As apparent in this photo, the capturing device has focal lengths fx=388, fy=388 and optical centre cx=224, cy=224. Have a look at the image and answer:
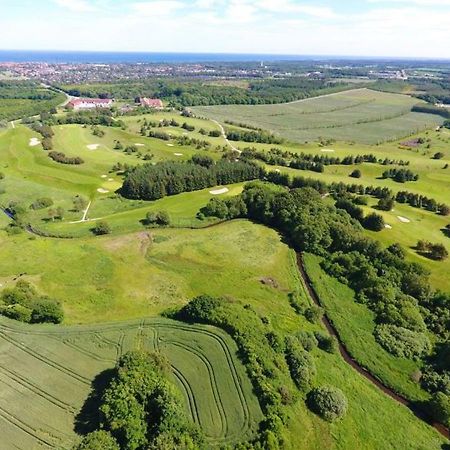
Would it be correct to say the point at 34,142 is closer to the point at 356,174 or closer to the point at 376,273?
the point at 356,174

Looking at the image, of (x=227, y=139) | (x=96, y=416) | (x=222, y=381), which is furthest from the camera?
(x=227, y=139)

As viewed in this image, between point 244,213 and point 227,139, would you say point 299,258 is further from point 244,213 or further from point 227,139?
point 227,139

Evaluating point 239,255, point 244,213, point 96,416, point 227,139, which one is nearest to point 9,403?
point 96,416

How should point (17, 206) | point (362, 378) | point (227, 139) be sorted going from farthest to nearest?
point (227, 139) → point (17, 206) → point (362, 378)

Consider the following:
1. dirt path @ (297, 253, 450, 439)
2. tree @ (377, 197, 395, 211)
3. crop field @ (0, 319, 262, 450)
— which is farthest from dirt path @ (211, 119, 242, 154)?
crop field @ (0, 319, 262, 450)

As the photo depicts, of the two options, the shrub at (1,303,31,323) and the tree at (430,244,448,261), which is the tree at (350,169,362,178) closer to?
the tree at (430,244,448,261)

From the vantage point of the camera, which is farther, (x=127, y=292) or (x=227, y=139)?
(x=227, y=139)

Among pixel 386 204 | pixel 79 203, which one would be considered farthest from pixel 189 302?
pixel 386 204
